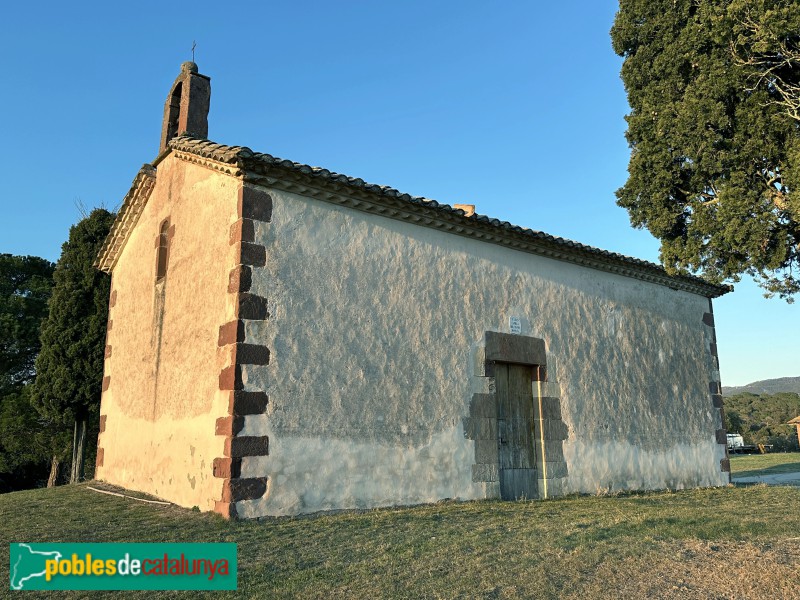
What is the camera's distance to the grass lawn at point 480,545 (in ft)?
14.0

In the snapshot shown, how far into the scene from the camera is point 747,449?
125 ft

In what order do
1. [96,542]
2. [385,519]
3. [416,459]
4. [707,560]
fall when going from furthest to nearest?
[416,459] → [385,519] → [96,542] → [707,560]

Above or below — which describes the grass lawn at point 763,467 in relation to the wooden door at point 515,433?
below

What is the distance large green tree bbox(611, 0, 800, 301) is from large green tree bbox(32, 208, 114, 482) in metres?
13.1

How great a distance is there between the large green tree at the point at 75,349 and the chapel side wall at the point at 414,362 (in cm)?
1012

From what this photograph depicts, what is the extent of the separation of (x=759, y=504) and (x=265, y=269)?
7.59m

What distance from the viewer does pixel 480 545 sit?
544 centimetres

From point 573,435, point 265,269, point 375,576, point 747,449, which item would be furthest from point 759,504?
point 747,449

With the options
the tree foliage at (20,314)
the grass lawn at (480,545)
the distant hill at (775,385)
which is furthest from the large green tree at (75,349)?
the distant hill at (775,385)

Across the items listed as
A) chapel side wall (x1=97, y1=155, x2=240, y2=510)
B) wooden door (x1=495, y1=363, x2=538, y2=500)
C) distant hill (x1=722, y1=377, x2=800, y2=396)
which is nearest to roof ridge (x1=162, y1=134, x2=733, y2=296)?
chapel side wall (x1=97, y1=155, x2=240, y2=510)

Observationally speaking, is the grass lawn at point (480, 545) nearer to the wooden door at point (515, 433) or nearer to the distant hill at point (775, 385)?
the wooden door at point (515, 433)

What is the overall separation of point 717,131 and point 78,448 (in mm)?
15841

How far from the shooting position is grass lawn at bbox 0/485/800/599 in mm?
4266

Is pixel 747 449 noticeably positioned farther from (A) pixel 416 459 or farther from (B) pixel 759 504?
(A) pixel 416 459
